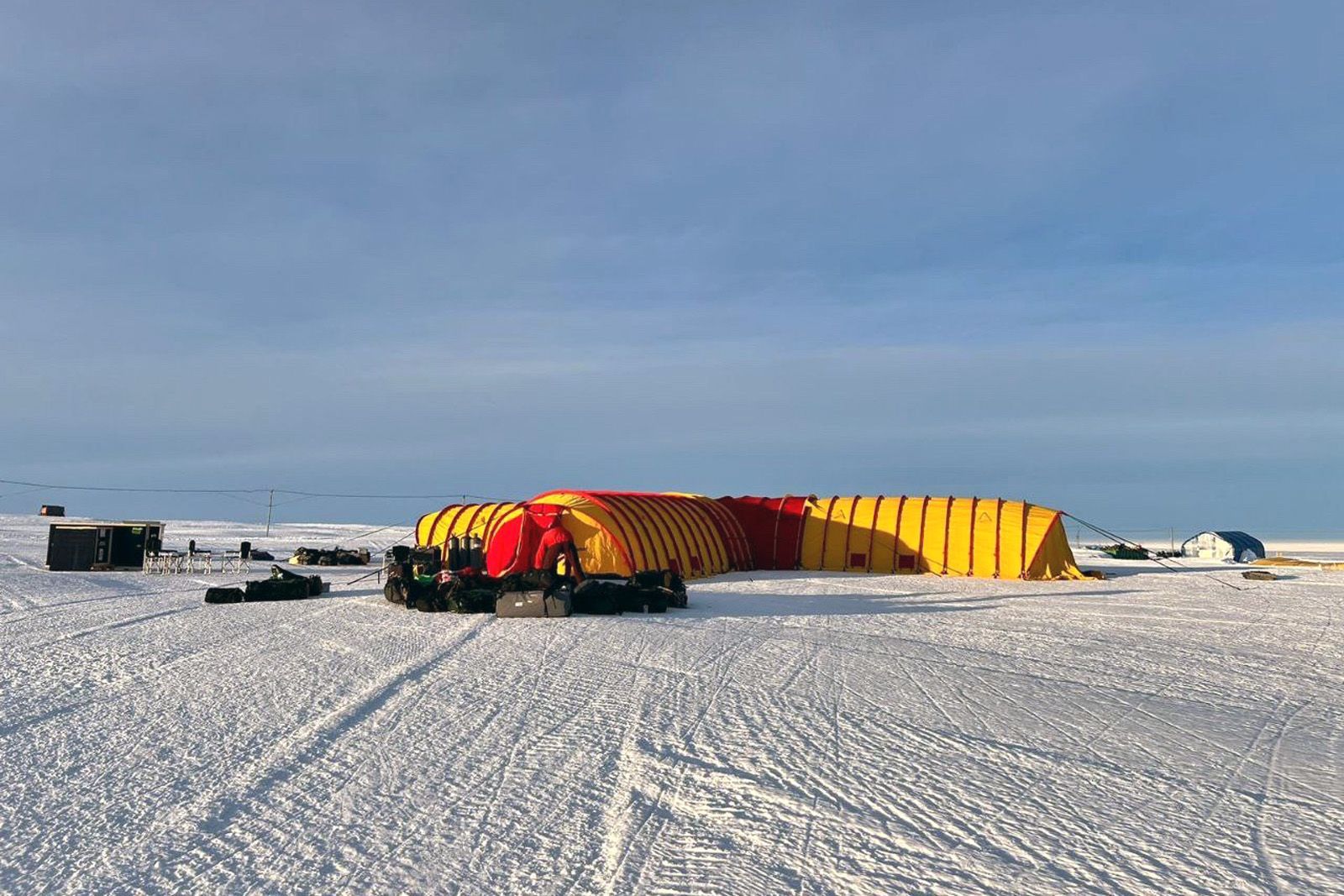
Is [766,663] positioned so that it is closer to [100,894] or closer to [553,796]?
[553,796]

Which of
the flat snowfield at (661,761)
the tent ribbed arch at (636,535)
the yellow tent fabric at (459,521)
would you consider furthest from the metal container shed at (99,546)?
the flat snowfield at (661,761)

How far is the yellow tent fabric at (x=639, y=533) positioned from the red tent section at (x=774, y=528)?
241 centimetres

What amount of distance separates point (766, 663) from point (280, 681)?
4.55 m

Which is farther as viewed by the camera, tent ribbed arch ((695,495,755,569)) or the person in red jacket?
tent ribbed arch ((695,495,755,569))

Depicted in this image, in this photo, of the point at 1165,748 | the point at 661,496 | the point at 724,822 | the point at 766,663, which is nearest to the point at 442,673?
the point at 766,663

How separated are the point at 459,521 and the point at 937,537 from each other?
12582 millimetres

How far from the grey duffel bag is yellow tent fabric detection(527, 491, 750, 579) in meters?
7.68

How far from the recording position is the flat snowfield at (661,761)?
4.76 metres

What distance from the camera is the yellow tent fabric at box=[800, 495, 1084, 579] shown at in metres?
Answer: 26.8

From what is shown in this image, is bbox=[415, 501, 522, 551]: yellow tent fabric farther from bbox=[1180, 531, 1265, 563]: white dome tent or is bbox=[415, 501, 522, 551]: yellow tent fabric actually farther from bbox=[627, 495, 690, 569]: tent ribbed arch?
bbox=[1180, 531, 1265, 563]: white dome tent

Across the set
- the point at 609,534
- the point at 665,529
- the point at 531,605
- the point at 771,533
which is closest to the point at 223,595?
the point at 531,605

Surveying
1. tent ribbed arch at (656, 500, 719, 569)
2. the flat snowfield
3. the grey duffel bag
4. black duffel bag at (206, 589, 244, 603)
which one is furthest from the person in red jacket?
tent ribbed arch at (656, 500, 719, 569)

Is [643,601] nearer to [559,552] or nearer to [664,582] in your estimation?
[664,582]

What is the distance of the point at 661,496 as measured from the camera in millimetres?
29141
